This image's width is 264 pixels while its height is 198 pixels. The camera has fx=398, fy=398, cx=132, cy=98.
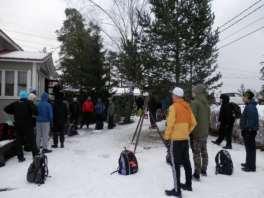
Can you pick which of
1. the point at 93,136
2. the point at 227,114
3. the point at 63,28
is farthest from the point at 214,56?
the point at 63,28

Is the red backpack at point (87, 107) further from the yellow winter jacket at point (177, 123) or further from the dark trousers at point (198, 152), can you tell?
the yellow winter jacket at point (177, 123)

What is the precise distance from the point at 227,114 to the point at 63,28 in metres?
36.9

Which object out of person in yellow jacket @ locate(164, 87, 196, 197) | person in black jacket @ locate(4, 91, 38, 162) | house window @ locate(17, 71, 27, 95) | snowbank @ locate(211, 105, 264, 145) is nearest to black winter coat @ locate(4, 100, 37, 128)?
person in black jacket @ locate(4, 91, 38, 162)

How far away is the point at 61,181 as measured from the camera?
8.99m

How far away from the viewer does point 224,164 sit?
982cm

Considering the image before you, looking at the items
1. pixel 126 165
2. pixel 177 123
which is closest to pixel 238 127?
pixel 126 165

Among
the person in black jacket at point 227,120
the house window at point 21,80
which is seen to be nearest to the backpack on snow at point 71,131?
the house window at point 21,80

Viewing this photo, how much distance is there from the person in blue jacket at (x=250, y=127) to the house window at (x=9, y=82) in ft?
40.8

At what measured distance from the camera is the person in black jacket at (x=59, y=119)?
13945 mm

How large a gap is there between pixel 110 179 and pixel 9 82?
1173cm

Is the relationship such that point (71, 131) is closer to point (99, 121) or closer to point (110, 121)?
point (99, 121)

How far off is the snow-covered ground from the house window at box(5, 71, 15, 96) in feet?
22.8

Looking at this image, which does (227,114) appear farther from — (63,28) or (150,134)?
(63,28)

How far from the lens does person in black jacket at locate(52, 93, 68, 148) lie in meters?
13.9
